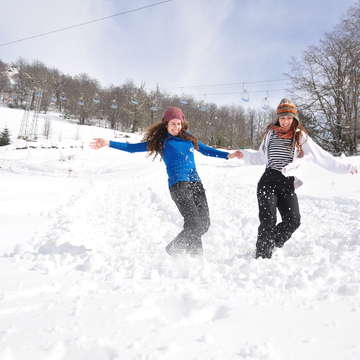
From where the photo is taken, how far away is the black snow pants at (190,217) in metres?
3.47

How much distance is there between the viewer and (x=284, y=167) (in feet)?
11.5

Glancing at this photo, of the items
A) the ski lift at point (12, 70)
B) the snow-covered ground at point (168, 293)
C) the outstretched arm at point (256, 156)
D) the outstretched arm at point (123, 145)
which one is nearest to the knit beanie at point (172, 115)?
the outstretched arm at point (123, 145)

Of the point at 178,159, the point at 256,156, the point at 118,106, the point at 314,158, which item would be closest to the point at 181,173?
the point at 178,159

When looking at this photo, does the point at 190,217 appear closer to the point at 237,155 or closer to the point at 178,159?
the point at 178,159

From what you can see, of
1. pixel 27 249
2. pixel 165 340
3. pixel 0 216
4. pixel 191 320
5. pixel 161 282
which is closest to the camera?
pixel 165 340

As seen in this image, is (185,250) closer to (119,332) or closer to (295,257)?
(295,257)

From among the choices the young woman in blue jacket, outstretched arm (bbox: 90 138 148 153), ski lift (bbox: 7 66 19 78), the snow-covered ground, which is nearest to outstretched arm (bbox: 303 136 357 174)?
the snow-covered ground

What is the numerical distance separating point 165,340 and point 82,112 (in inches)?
2267

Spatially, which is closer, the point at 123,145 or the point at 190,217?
the point at 190,217

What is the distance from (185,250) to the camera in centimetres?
350

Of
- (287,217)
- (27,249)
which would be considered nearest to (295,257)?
(287,217)

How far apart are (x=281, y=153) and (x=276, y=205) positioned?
0.62m

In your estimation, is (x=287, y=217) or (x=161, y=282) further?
(x=287, y=217)

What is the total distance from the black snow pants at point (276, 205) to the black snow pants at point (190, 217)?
2.23 ft
